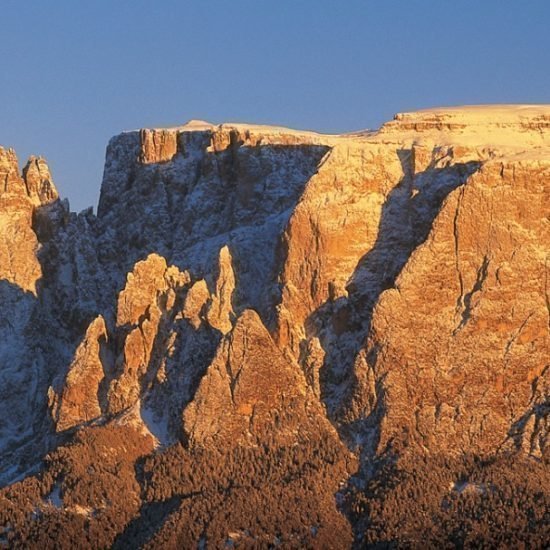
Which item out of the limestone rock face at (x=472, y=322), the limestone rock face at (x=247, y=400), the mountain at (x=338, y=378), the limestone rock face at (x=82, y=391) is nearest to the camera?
the mountain at (x=338, y=378)

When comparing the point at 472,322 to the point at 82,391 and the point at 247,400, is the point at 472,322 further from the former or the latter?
the point at 82,391

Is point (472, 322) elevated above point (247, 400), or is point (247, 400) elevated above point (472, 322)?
point (472, 322)

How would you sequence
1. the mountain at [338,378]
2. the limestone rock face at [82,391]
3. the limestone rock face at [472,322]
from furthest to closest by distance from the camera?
the limestone rock face at [82,391], the limestone rock face at [472,322], the mountain at [338,378]

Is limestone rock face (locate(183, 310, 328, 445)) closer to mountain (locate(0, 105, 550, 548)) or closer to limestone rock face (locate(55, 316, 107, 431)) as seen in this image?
mountain (locate(0, 105, 550, 548))

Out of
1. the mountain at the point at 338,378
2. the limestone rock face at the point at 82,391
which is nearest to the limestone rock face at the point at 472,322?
the mountain at the point at 338,378

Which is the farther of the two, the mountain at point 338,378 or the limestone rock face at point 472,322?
the limestone rock face at point 472,322

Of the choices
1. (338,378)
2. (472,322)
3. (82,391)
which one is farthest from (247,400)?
(472,322)

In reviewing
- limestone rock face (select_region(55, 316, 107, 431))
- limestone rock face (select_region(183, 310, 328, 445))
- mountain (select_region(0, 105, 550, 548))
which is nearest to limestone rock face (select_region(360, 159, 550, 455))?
mountain (select_region(0, 105, 550, 548))

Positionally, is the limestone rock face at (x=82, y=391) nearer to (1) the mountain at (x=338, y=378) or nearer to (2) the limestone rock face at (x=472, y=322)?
(1) the mountain at (x=338, y=378)

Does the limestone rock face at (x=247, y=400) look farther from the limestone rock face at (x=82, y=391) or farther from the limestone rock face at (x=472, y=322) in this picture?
the limestone rock face at (x=82, y=391)

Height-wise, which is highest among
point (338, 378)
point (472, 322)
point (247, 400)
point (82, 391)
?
point (472, 322)
